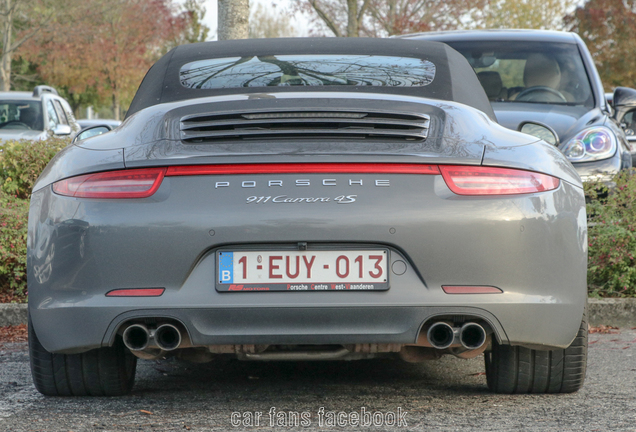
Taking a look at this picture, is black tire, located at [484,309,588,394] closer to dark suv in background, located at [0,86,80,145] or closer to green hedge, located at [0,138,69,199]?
green hedge, located at [0,138,69,199]

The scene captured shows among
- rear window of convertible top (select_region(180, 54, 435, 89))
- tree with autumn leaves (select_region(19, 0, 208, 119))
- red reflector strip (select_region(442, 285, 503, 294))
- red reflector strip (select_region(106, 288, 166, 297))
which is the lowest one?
tree with autumn leaves (select_region(19, 0, 208, 119))

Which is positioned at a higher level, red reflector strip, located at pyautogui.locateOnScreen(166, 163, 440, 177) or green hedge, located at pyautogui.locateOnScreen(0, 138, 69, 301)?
red reflector strip, located at pyautogui.locateOnScreen(166, 163, 440, 177)

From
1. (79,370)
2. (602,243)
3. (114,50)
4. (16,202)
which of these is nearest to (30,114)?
(16,202)

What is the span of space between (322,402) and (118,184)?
1185 mm

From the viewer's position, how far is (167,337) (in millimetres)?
2945

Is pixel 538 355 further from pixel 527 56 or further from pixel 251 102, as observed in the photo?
pixel 527 56

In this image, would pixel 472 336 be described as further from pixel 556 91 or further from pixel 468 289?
pixel 556 91

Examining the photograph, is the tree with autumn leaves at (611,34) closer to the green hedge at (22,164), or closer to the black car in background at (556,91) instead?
the black car in background at (556,91)

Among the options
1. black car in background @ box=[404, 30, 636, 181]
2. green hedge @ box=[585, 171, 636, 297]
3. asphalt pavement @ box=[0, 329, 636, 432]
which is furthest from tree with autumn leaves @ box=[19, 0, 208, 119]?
asphalt pavement @ box=[0, 329, 636, 432]

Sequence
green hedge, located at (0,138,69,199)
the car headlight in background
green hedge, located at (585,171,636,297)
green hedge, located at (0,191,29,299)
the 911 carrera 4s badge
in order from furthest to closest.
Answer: green hedge, located at (0,138,69,199) < the car headlight in background < green hedge, located at (0,191,29,299) < green hedge, located at (585,171,636,297) < the 911 carrera 4s badge

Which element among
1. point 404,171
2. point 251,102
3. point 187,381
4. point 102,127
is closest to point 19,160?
point 102,127

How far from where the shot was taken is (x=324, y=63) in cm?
383

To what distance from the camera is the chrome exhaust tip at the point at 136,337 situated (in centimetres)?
288

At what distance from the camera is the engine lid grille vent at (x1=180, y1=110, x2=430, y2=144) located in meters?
2.95
